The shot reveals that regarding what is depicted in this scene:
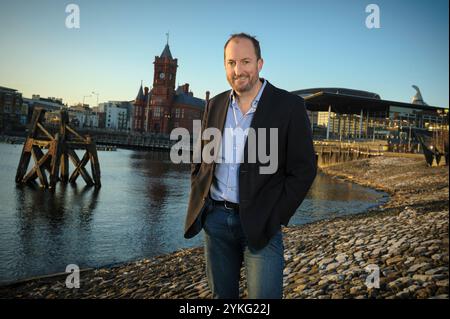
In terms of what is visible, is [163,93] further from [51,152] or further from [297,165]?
[297,165]

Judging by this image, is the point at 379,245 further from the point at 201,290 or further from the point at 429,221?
the point at 201,290

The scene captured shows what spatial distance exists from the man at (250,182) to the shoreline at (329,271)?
203cm

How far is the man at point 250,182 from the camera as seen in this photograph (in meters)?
2.24

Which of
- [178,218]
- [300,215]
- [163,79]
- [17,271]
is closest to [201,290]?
[17,271]

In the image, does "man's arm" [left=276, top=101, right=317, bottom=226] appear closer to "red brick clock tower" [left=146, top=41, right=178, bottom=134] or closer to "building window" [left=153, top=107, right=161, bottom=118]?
"red brick clock tower" [left=146, top=41, right=178, bottom=134]

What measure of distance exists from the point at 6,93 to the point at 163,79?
45.3 meters

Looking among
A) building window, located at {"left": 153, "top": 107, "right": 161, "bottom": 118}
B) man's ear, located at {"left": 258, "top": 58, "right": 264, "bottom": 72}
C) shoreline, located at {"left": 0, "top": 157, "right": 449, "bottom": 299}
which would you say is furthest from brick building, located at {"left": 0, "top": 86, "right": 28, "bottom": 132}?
man's ear, located at {"left": 258, "top": 58, "right": 264, "bottom": 72}

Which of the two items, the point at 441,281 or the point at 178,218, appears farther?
the point at 178,218

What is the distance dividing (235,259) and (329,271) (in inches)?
117

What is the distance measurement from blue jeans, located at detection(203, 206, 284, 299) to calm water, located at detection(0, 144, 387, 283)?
5799 mm

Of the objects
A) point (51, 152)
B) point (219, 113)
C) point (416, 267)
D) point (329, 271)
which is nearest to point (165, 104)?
point (51, 152)

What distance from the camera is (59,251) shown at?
8.45 meters

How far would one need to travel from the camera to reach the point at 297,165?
228cm
